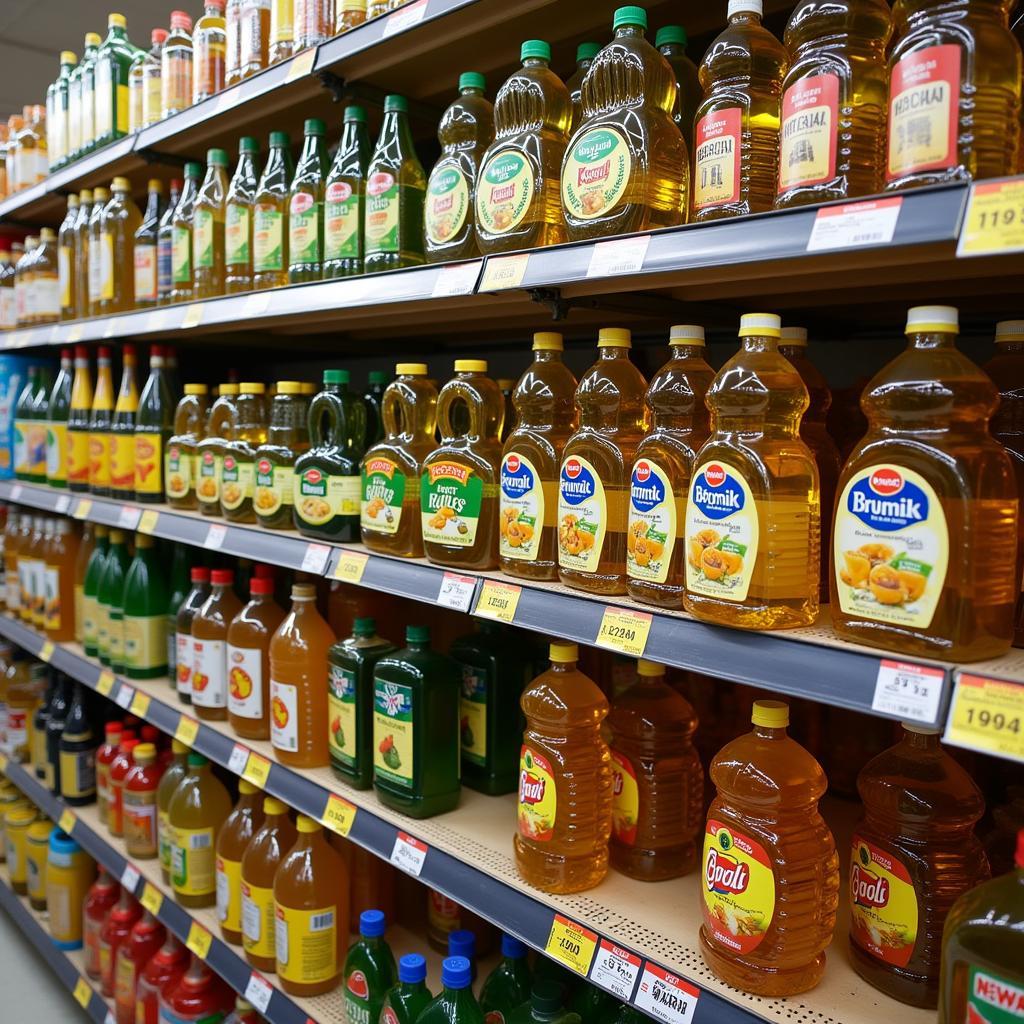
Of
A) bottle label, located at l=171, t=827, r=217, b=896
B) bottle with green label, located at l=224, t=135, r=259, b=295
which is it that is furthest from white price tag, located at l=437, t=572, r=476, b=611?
bottle label, located at l=171, t=827, r=217, b=896

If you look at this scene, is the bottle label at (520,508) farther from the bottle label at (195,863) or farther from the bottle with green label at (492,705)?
the bottle label at (195,863)

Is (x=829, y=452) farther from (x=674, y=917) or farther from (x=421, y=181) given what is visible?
(x=421, y=181)

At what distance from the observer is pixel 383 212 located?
1.67m

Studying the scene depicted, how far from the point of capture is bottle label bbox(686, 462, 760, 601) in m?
1.04

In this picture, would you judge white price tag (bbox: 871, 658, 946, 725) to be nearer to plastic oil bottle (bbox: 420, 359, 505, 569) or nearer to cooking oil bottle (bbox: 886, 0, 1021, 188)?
cooking oil bottle (bbox: 886, 0, 1021, 188)

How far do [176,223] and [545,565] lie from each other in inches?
63.3

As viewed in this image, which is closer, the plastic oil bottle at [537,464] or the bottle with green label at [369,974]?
the plastic oil bottle at [537,464]

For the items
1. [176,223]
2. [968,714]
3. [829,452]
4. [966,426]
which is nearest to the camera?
[968,714]

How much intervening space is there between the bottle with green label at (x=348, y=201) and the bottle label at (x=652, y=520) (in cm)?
88

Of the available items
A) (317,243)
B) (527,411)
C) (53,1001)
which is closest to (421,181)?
(317,243)

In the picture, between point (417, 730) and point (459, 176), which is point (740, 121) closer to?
point (459, 176)

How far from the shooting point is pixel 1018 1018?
82 centimetres

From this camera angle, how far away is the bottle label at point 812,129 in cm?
96

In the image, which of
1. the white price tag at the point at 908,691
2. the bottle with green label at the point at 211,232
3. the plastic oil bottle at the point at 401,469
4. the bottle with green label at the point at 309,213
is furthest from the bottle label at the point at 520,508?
the bottle with green label at the point at 211,232
